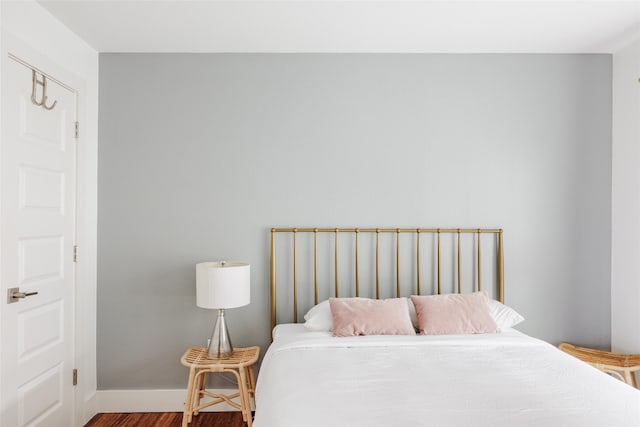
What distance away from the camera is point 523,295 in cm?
299

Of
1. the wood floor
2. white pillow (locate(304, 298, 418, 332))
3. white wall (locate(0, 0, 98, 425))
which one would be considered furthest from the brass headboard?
white wall (locate(0, 0, 98, 425))

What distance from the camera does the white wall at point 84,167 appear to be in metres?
2.36

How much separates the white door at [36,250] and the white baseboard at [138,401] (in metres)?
0.30

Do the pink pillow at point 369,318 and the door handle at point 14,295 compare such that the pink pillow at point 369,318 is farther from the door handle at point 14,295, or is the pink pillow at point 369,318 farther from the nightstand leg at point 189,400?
the door handle at point 14,295

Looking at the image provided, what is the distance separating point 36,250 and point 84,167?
68 centimetres

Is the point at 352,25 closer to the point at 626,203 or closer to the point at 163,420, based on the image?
the point at 626,203

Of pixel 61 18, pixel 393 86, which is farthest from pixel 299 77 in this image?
pixel 61 18

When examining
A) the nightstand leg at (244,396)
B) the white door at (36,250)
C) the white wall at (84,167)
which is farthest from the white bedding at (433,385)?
the white wall at (84,167)

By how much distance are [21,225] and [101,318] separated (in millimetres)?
1039

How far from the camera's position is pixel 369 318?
250 cm

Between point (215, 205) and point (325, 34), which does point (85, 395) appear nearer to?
point (215, 205)

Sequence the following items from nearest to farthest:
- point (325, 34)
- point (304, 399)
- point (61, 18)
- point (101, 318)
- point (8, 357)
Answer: point (304, 399) < point (8, 357) < point (61, 18) < point (325, 34) < point (101, 318)

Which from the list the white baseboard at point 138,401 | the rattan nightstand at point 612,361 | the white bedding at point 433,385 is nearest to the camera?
the white bedding at point 433,385

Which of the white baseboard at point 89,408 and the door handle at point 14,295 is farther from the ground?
the door handle at point 14,295
